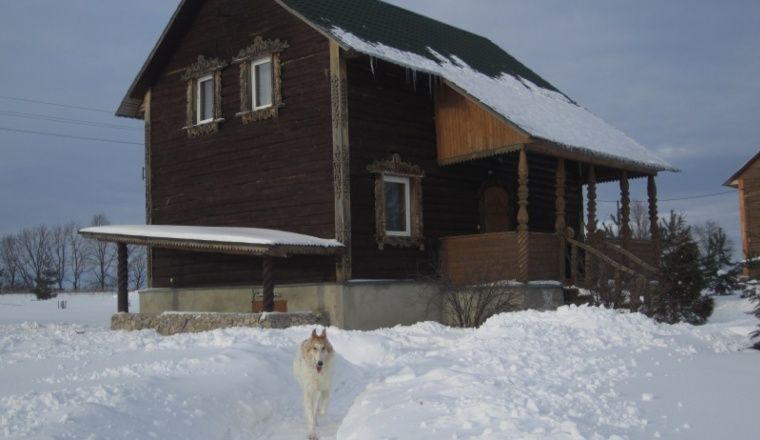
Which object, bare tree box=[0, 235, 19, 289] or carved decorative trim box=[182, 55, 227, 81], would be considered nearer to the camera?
carved decorative trim box=[182, 55, 227, 81]

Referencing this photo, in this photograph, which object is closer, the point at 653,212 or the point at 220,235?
the point at 220,235

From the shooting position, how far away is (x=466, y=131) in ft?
56.9

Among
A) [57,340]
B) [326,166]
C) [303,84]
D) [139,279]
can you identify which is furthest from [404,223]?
[139,279]

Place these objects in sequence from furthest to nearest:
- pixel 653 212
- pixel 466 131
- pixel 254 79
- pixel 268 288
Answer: pixel 653 212, pixel 254 79, pixel 466 131, pixel 268 288

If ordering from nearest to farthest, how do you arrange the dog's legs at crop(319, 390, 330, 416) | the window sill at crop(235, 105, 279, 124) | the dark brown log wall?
the dog's legs at crop(319, 390, 330, 416) → the dark brown log wall → the window sill at crop(235, 105, 279, 124)

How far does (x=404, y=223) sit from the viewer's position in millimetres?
17719

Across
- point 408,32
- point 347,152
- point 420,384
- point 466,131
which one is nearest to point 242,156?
point 347,152

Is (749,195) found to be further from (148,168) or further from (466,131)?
(148,168)

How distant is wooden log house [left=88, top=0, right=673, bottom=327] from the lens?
16.5 metres

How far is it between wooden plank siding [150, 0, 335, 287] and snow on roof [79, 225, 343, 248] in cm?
83

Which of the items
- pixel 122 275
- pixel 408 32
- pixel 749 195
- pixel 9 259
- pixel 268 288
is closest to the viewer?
pixel 268 288

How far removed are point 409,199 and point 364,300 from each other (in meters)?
2.76

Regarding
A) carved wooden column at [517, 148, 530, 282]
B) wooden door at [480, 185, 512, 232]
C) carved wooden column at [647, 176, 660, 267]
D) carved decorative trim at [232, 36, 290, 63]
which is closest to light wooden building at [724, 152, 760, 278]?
carved wooden column at [647, 176, 660, 267]

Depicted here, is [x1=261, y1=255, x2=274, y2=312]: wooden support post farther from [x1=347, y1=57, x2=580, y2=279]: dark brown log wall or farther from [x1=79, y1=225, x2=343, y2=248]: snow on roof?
[x1=347, y1=57, x2=580, y2=279]: dark brown log wall
